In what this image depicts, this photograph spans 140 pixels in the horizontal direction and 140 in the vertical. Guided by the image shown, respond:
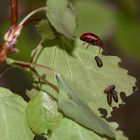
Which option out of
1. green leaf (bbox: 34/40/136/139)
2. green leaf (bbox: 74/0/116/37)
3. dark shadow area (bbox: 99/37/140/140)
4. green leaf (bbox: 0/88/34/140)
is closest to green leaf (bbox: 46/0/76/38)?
green leaf (bbox: 34/40/136/139)

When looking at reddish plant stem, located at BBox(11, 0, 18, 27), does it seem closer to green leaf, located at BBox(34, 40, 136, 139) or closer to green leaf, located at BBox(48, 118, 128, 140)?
green leaf, located at BBox(34, 40, 136, 139)

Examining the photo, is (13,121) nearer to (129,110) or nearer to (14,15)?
(14,15)

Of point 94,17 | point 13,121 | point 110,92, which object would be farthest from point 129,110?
point 13,121

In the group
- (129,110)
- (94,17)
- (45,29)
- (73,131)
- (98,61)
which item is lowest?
(129,110)

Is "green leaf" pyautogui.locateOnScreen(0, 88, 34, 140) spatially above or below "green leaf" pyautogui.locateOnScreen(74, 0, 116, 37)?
above

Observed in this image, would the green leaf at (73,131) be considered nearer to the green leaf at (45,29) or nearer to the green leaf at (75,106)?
the green leaf at (75,106)

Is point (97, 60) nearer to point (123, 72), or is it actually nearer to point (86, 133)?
point (123, 72)
